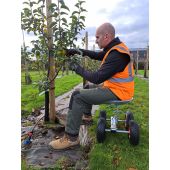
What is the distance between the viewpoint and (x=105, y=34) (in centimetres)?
349

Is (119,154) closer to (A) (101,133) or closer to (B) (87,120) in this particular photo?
(A) (101,133)

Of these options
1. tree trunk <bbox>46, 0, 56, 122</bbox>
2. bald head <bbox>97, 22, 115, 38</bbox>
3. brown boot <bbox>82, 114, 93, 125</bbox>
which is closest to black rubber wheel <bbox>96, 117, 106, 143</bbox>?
brown boot <bbox>82, 114, 93, 125</bbox>

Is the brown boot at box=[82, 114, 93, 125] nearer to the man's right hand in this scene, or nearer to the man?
the man

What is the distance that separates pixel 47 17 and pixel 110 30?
2.91 feet

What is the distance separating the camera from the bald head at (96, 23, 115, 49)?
3.47 meters

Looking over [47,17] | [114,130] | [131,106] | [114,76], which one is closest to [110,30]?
[114,76]

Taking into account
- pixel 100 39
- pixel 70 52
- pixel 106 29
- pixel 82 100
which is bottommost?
pixel 82 100

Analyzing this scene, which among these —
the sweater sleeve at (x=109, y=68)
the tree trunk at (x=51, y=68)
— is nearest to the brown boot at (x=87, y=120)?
the tree trunk at (x=51, y=68)

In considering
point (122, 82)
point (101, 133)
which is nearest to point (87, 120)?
point (101, 133)

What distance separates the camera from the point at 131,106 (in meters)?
5.68

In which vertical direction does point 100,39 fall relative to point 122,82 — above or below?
above
